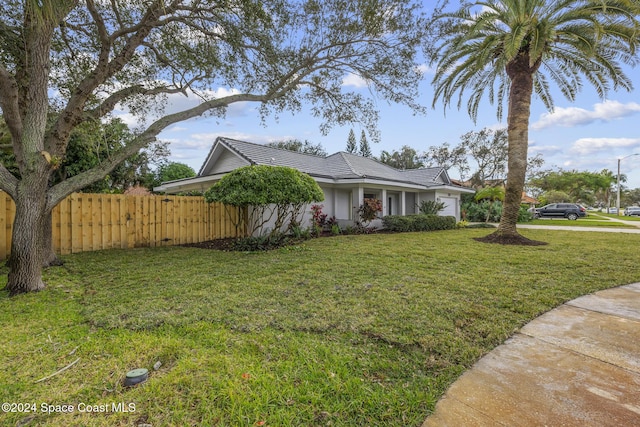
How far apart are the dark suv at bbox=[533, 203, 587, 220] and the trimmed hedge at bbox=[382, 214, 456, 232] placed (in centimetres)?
1934

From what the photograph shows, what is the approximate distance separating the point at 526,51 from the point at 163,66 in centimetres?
1184

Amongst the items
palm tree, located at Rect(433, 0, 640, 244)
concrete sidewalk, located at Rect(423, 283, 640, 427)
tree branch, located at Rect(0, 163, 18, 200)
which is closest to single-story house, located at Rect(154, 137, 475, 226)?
palm tree, located at Rect(433, 0, 640, 244)

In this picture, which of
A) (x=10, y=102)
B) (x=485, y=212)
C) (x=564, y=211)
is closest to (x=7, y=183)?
(x=10, y=102)

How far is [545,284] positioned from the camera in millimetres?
5211

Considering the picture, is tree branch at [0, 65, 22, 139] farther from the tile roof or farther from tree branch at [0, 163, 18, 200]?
Answer: the tile roof

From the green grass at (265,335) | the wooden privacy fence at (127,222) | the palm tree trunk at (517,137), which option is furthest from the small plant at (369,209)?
the green grass at (265,335)

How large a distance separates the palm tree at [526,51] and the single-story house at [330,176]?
5163mm

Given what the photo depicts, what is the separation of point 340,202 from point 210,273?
414 inches

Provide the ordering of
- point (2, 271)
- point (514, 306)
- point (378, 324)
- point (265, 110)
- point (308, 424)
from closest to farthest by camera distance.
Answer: point (308, 424), point (378, 324), point (514, 306), point (2, 271), point (265, 110)

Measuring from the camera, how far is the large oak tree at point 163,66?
4719mm

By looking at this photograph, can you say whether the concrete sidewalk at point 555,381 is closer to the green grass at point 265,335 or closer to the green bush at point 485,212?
the green grass at point 265,335

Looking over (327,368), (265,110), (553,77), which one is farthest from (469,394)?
(553,77)

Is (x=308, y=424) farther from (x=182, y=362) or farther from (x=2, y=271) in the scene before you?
(x=2, y=271)

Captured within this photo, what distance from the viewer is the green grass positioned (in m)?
2.13
